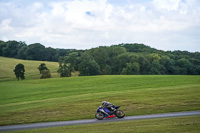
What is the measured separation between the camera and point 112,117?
20750 mm

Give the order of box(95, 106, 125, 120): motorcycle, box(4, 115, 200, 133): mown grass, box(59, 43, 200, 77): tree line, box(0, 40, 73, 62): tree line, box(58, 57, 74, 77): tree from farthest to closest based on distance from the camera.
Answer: box(0, 40, 73, 62): tree line, box(59, 43, 200, 77): tree line, box(58, 57, 74, 77): tree, box(95, 106, 125, 120): motorcycle, box(4, 115, 200, 133): mown grass

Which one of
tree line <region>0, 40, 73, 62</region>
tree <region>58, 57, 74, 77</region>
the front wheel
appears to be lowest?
the front wheel

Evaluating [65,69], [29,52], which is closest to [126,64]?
[65,69]

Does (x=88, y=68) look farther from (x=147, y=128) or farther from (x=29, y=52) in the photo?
(x=147, y=128)

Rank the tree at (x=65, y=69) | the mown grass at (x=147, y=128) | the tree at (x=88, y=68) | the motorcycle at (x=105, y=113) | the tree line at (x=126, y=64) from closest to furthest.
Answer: the mown grass at (x=147, y=128) → the motorcycle at (x=105, y=113) → the tree at (x=65, y=69) → the tree at (x=88, y=68) → the tree line at (x=126, y=64)

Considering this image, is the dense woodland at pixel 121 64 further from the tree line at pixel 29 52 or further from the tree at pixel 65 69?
the tree line at pixel 29 52

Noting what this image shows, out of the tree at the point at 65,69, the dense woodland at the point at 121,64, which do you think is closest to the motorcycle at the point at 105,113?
the dense woodland at the point at 121,64

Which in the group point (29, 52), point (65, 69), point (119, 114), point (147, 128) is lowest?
point (119, 114)

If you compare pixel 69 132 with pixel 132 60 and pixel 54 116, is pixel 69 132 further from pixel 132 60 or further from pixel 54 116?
pixel 132 60

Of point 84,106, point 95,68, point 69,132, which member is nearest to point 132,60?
point 95,68

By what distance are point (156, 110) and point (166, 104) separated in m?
2.71

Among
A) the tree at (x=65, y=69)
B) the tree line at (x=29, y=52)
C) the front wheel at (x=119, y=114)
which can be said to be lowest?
the front wheel at (x=119, y=114)

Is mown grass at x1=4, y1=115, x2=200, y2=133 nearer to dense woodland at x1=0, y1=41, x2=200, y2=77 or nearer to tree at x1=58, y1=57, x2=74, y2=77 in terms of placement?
tree at x1=58, y1=57, x2=74, y2=77

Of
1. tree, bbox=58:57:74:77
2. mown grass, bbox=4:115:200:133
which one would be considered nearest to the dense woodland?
tree, bbox=58:57:74:77
